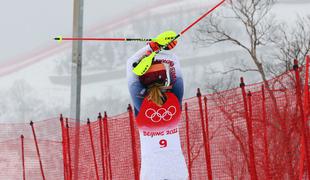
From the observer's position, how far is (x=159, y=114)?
13.9ft

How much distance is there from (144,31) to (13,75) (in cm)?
1642

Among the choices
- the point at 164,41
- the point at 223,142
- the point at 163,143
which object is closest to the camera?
the point at 164,41

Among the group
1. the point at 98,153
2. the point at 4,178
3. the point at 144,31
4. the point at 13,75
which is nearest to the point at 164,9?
the point at 144,31

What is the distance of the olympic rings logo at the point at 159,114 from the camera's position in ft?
13.8

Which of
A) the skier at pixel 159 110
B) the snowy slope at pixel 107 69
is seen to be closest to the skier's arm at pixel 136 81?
the skier at pixel 159 110

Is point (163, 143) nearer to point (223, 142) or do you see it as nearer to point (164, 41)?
point (164, 41)

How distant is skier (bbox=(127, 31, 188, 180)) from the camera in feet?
13.5

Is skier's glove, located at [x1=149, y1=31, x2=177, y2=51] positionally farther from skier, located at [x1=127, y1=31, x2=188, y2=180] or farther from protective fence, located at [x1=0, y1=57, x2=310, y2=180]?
protective fence, located at [x1=0, y1=57, x2=310, y2=180]

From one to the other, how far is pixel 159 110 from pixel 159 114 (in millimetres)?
34

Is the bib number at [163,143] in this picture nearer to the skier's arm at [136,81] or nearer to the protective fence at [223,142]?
the skier's arm at [136,81]

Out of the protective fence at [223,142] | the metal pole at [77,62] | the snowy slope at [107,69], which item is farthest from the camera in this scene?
the snowy slope at [107,69]

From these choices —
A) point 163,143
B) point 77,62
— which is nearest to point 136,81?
point 163,143

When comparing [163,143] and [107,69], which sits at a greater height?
[107,69]

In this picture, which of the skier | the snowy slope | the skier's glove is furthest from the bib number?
the snowy slope
